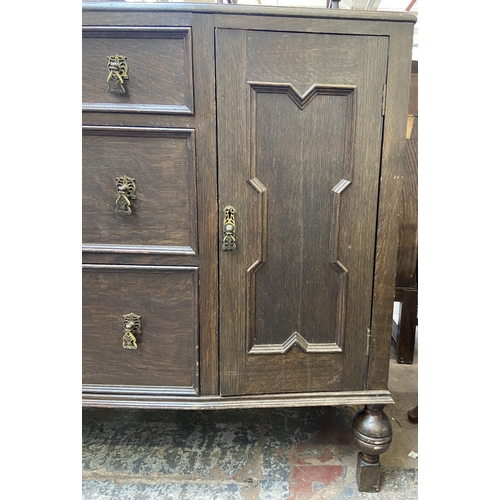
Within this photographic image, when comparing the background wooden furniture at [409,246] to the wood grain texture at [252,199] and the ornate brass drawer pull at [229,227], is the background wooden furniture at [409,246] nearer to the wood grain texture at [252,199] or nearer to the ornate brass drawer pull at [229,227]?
the wood grain texture at [252,199]

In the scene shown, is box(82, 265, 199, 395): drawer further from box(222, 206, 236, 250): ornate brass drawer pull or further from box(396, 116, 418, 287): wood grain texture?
box(396, 116, 418, 287): wood grain texture

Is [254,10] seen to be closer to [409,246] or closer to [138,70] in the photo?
[138,70]

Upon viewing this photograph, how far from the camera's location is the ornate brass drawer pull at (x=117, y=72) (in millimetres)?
649

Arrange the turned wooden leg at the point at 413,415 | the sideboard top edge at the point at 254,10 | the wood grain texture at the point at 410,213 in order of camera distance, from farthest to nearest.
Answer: the wood grain texture at the point at 410,213
the turned wooden leg at the point at 413,415
the sideboard top edge at the point at 254,10

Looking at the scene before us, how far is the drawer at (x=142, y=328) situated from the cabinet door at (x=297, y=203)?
75 mm

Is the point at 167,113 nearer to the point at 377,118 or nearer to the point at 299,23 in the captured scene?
the point at 299,23

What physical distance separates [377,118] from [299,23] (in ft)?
0.73

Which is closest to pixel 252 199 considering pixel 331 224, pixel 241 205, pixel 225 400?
pixel 241 205

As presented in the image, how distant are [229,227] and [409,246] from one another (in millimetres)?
766

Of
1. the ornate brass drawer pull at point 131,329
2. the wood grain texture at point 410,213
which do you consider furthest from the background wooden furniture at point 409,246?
the ornate brass drawer pull at point 131,329

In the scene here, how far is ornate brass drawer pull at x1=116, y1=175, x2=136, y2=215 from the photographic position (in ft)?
2.23

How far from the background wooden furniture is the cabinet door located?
551 mm

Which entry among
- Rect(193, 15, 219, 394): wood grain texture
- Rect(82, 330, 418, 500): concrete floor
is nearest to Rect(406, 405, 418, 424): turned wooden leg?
Rect(82, 330, 418, 500): concrete floor

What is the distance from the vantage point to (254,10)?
2.06ft
